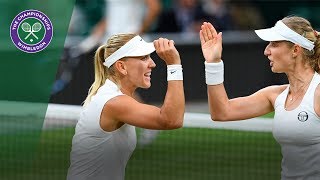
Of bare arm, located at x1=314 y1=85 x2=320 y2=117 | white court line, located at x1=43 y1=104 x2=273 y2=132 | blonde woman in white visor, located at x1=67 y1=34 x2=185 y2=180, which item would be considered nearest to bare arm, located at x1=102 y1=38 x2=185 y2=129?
blonde woman in white visor, located at x1=67 y1=34 x2=185 y2=180

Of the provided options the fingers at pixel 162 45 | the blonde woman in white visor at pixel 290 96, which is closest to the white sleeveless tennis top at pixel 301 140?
the blonde woman in white visor at pixel 290 96

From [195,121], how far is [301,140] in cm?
358

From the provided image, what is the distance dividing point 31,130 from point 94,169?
2.12 meters

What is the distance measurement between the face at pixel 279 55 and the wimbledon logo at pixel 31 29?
139 cm

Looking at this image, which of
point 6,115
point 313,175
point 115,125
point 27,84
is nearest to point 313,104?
point 313,175

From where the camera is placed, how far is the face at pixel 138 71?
493 cm

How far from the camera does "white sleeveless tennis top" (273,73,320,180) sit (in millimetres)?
4992

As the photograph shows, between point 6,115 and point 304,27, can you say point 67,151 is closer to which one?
point 6,115

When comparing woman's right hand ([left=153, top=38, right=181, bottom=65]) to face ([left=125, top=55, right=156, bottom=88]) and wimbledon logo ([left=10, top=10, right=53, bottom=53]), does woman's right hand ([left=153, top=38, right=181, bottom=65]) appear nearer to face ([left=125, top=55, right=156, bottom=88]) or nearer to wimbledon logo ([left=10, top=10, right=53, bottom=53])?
face ([left=125, top=55, right=156, bottom=88])

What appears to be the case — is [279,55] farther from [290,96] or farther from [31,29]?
[31,29]

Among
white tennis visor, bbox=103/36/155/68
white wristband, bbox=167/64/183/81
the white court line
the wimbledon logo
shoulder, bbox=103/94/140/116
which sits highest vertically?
white tennis visor, bbox=103/36/155/68

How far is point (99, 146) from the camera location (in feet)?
15.9

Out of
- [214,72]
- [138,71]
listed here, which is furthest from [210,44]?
[138,71]

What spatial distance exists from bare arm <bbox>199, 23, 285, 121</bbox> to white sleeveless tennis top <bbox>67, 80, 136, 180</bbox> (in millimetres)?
455
